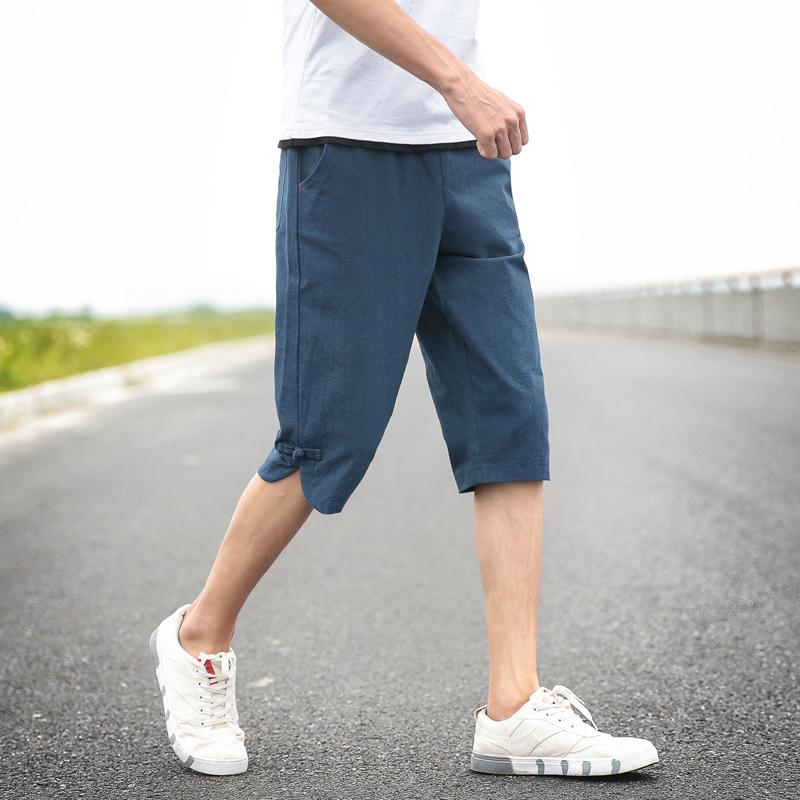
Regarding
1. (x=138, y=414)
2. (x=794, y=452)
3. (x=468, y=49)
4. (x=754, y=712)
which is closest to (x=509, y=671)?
(x=754, y=712)

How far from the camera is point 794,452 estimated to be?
5688 millimetres

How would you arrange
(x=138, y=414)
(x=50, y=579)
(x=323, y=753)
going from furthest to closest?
(x=138, y=414) < (x=50, y=579) < (x=323, y=753)

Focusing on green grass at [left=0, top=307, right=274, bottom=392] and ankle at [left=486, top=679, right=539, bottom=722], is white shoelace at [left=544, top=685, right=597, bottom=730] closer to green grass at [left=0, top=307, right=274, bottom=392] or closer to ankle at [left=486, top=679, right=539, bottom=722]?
ankle at [left=486, top=679, right=539, bottom=722]

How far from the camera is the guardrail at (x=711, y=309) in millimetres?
14445

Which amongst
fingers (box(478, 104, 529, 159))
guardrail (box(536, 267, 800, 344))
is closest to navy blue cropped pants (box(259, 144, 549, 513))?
fingers (box(478, 104, 529, 159))

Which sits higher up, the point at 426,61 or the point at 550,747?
the point at 426,61

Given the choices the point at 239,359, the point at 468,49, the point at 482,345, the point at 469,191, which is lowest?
the point at 239,359

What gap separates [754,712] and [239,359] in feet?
53.4

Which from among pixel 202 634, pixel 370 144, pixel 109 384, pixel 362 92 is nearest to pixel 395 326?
pixel 370 144

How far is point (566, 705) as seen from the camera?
6.31 ft

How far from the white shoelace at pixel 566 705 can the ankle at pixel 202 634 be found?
63 centimetres

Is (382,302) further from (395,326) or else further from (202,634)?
(202,634)

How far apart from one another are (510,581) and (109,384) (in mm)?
10153

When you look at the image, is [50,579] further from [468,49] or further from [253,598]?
[468,49]
